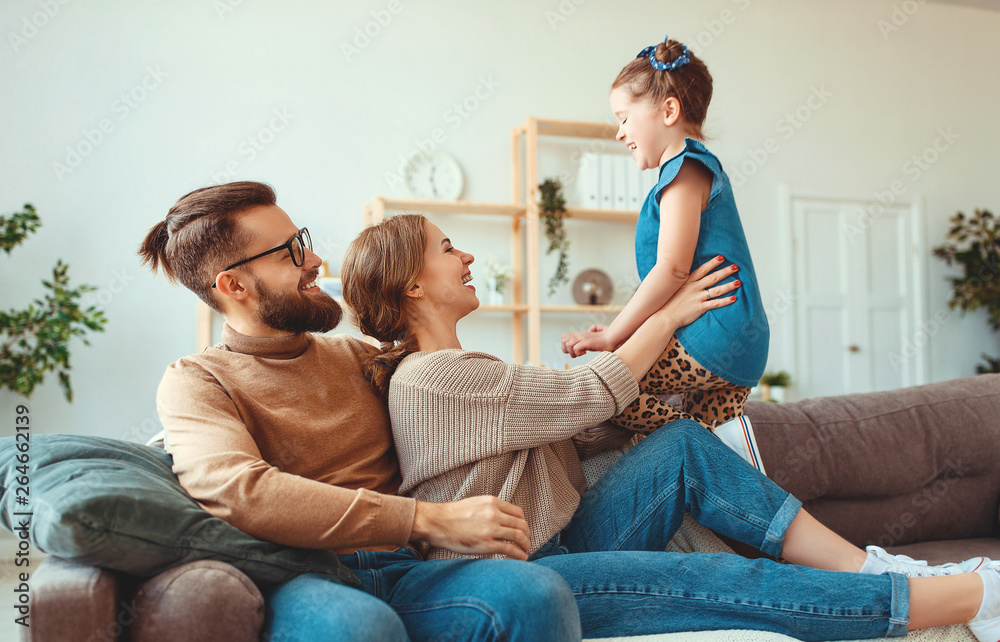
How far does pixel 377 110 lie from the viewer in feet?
13.8

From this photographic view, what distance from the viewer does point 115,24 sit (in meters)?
3.86

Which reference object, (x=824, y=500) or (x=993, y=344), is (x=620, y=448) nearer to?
(x=824, y=500)

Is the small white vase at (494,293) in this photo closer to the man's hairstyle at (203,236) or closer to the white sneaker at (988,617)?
the man's hairstyle at (203,236)

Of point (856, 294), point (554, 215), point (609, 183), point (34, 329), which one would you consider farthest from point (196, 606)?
point (856, 294)

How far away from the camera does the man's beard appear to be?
1.41 meters

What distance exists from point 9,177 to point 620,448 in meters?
3.54

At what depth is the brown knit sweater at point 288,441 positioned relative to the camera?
1021 millimetres

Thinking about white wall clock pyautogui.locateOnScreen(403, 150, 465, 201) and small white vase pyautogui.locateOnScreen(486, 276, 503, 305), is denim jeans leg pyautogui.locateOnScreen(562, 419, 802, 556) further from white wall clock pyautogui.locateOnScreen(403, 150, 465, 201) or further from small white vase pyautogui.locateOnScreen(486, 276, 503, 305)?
white wall clock pyautogui.locateOnScreen(403, 150, 465, 201)

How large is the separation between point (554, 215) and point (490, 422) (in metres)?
3.02

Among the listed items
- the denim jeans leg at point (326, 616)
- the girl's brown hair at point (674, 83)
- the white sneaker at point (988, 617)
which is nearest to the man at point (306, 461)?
the denim jeans leg at point (326, 616)

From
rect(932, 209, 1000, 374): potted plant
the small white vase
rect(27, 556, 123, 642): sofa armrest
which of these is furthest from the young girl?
rect(932, 209, 1000, 374): potted plant

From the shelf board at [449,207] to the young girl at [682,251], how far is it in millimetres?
2318

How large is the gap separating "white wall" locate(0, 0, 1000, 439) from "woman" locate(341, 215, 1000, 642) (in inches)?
107

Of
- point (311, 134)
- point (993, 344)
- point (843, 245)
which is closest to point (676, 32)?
point (843, 245)
